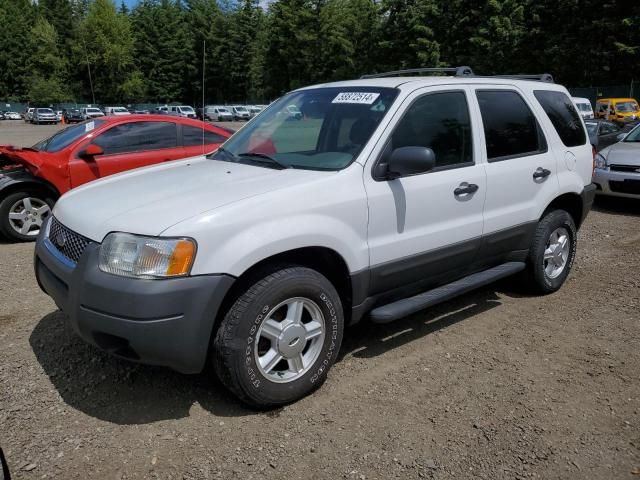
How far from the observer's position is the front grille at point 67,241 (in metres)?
3.06

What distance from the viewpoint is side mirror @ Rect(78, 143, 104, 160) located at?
6.91 meters

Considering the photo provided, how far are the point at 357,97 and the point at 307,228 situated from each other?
1.24 meters

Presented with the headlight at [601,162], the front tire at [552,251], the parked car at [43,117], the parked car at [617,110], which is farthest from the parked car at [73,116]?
the front tire at [552,251]

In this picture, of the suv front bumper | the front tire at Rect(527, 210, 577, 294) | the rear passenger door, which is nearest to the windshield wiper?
the suv front bumper

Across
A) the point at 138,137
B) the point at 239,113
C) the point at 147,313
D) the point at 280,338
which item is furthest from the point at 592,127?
the point at 239,113

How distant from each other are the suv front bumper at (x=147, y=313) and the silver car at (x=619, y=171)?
7898 mm

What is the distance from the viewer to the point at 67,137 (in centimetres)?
743

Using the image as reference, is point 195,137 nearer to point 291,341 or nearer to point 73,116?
point 291,341

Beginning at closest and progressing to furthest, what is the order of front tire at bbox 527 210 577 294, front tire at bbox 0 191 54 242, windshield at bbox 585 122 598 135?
front tire at bbox 527 210 577 294, front tire at bbox 0 191 54 242, windshield at bbox 585 122 598 135

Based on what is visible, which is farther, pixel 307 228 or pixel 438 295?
pixel 438 295

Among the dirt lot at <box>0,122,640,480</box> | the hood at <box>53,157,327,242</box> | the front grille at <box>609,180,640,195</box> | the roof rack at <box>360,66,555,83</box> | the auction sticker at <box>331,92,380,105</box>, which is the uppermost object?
the roof rack at <box>360,66,555,83</box>

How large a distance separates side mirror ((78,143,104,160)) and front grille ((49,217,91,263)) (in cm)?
373

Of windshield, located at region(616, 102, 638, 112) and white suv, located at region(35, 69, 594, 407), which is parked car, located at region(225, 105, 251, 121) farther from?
white suv, located at region(35, 69, 594, 407)

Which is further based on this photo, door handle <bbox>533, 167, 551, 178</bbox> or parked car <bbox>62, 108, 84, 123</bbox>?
parked car <bbox>62, 108, 84, 123</bbox>
